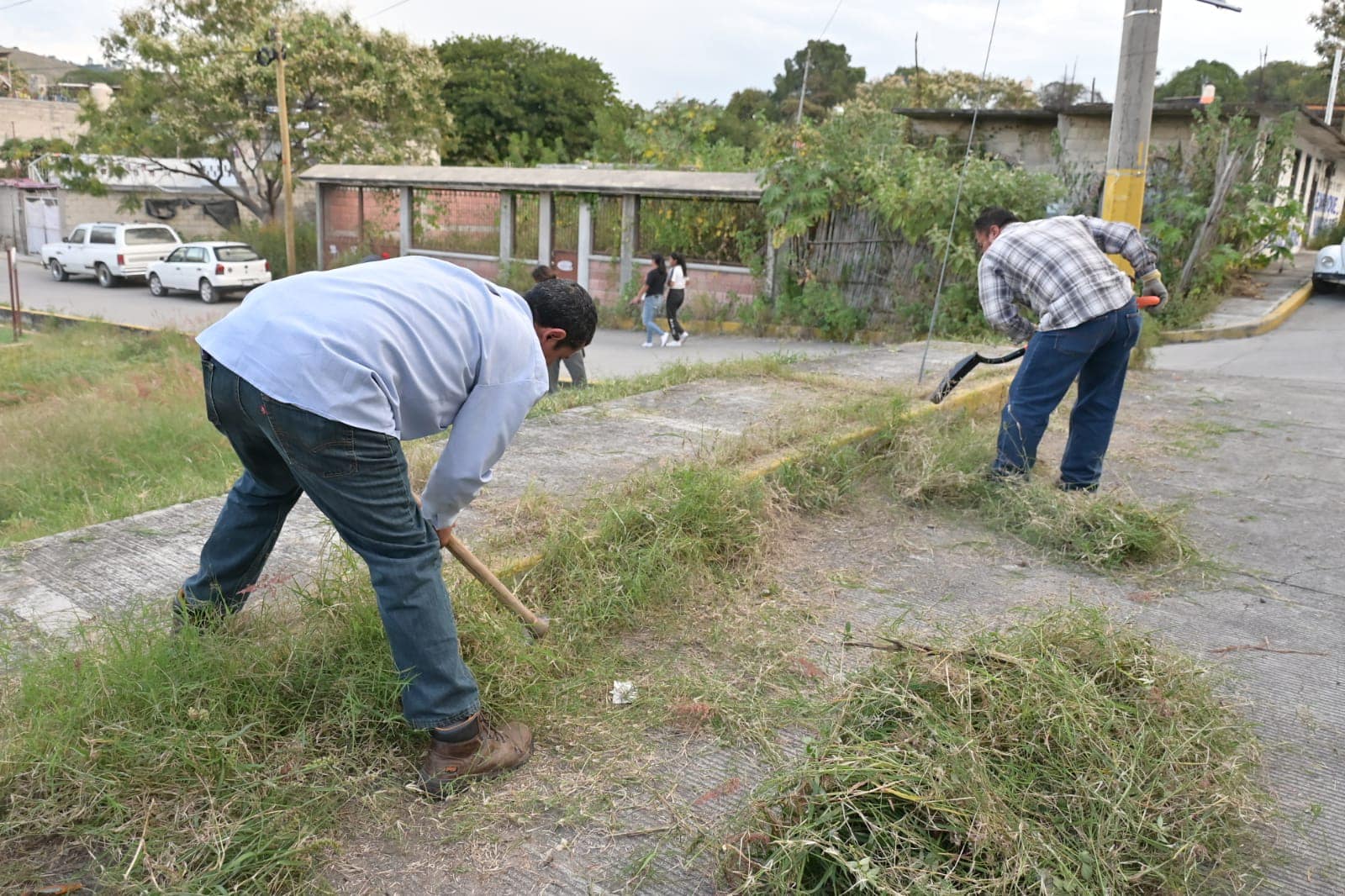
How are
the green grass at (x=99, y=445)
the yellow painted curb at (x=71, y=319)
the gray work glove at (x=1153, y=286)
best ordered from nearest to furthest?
the green grass at (x=99, y=445), the gray work glove at (x=1153, y=286), the yellow painted curb at (x=71, y=319)

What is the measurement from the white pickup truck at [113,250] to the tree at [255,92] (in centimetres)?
180

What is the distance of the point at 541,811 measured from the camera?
2512 millimetres

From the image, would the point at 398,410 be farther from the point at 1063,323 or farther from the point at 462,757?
the point at 1063,323

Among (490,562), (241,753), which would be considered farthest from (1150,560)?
(241,753)

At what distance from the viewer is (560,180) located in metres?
19.7

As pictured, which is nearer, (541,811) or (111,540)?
(541,811)

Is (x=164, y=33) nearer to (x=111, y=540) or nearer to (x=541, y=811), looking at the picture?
(x=111, y=540)

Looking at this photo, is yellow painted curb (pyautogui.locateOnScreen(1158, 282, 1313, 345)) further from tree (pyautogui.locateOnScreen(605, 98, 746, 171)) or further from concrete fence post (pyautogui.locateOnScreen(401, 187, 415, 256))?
concrete fence post (pyautogui.locateOnScreen(401, 187, 415, 256))

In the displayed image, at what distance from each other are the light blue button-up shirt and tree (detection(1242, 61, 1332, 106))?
140ft

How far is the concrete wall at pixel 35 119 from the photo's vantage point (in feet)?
143

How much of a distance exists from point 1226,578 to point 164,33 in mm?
28724

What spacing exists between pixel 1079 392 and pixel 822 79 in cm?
6692

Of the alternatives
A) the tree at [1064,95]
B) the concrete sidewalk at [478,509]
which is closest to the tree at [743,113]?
the tree at [1064,95]

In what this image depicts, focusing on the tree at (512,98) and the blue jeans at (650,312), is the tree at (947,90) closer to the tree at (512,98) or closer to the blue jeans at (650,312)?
the tree at (512,98)
